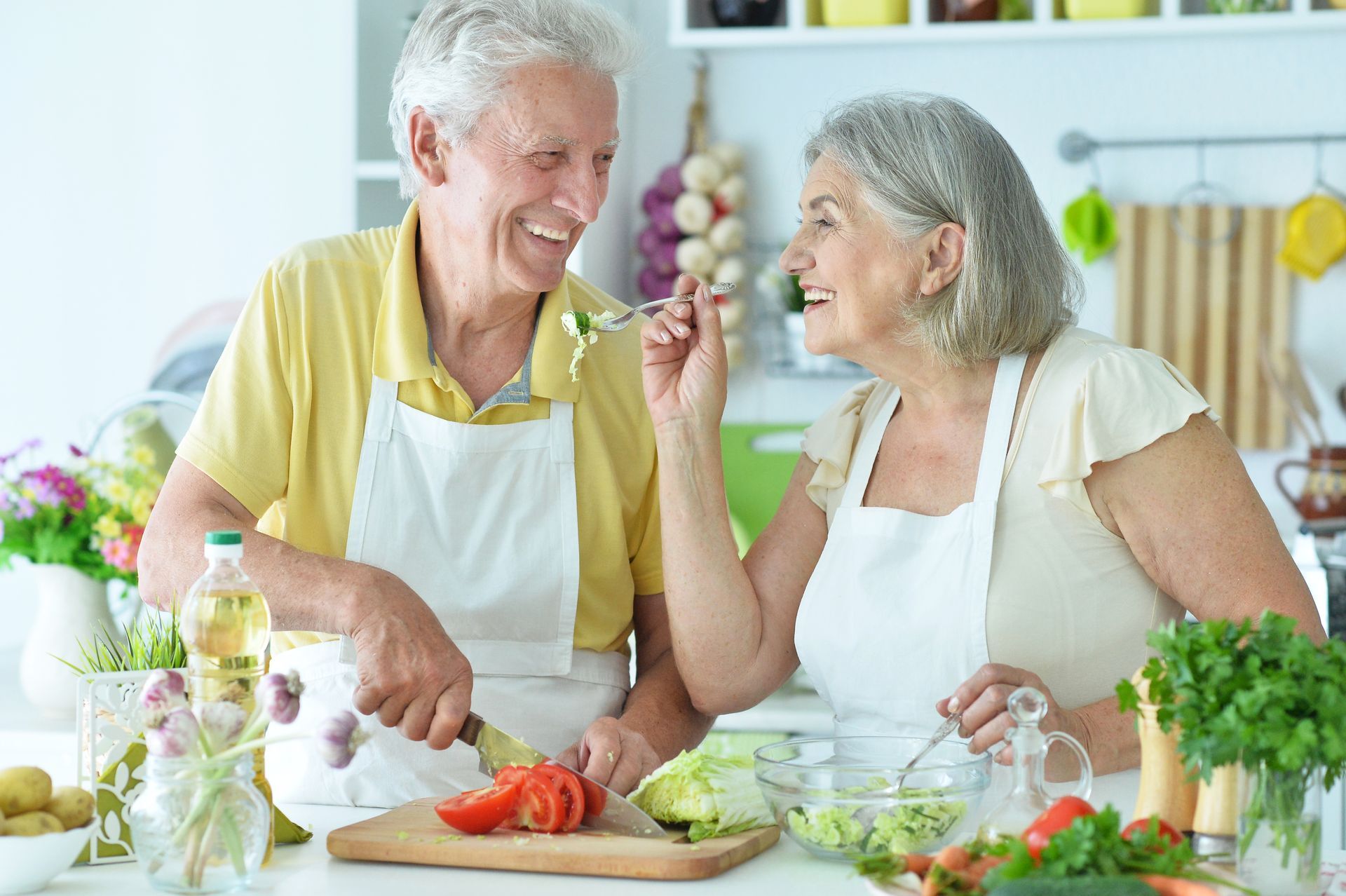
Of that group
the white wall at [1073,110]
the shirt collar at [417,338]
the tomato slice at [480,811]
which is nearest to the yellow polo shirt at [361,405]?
the shirt collar at [417,338]

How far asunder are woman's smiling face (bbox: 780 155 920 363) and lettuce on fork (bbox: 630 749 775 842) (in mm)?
577

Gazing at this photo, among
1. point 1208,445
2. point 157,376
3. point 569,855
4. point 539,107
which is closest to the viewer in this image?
point 569,855

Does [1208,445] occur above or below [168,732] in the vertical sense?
above

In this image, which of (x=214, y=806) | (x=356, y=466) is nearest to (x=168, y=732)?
(x=214, y=806)

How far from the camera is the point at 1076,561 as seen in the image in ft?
5.09

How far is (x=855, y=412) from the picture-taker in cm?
183

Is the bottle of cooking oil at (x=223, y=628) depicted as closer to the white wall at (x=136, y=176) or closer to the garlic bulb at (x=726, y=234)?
the white wall at (x=136, y=176)

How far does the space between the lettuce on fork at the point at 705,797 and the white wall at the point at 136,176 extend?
2.13 m

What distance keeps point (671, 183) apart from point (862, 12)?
632mm

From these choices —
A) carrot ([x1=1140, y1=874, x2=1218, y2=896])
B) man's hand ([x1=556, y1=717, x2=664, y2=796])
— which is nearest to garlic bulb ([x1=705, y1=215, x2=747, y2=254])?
man's hand ([x1=556, y1=717, x2=664, y2=796])

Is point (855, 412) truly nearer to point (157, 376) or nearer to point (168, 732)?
point (168, 732)

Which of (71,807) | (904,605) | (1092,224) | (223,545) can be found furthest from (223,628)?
(1092,224)

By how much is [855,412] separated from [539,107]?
1.83 feet

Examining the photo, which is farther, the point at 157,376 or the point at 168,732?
the point at 157,376
